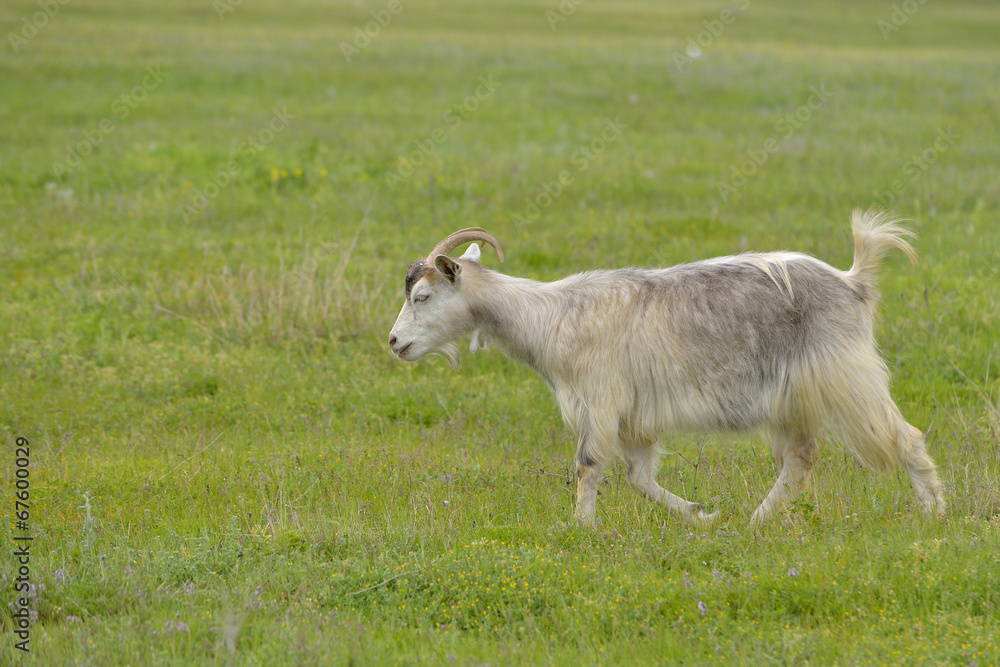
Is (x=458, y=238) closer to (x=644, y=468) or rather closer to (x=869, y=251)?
(x=644, y=468)

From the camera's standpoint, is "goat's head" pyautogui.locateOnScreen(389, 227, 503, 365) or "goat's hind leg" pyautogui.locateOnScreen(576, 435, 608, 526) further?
"goat's head" pyautogui.locateOnScreen(389, 227, 503, 365)

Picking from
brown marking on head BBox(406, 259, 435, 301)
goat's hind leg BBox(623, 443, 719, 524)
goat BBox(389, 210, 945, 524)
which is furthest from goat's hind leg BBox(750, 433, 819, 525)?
Answer: brown marking on head BBox(406, 259, 435, 301)

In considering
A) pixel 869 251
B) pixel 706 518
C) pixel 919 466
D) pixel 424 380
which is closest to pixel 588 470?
pixel 706 518

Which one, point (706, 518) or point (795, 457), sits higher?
point (795, 457)

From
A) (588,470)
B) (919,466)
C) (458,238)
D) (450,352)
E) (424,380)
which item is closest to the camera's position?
(919,466)

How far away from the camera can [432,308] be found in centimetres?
655

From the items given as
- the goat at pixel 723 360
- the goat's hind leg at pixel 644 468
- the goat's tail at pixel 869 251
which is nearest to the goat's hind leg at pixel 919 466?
the goat at pixel 723 360

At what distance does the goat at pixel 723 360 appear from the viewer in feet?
19.6

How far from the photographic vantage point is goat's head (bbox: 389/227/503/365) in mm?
6438

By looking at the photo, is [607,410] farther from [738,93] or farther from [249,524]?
[738,93]

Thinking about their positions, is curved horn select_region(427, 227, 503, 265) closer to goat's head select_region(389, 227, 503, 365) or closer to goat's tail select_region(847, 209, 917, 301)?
goat's head select_region(389, 227, 503, 365)

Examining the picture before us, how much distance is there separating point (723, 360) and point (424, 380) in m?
3.41

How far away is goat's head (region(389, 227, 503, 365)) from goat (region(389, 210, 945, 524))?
0.05 ft

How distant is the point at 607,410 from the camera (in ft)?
20.2
